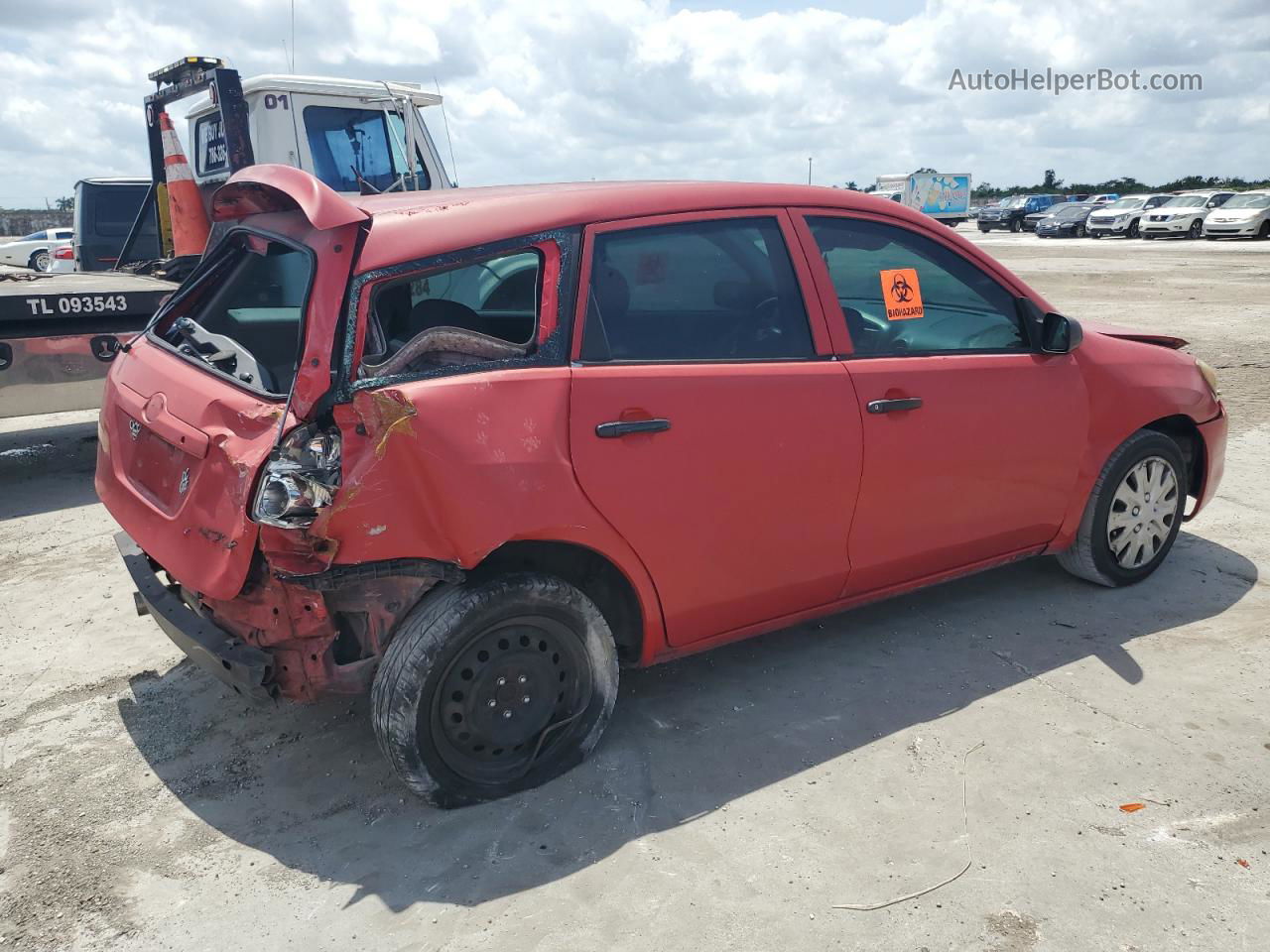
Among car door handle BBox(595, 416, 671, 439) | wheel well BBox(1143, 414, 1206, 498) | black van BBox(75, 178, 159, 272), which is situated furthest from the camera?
black van BBox(75, 178, 159, 272)

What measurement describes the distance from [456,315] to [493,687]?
1195 millimetres

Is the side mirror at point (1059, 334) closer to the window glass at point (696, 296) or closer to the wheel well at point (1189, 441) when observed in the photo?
the wheel well at point (1189, 441)

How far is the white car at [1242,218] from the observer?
31.2m

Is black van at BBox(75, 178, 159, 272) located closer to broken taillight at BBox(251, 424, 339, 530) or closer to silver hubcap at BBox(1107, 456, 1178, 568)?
broken taillight at BBox(251, 424, 339, 530)

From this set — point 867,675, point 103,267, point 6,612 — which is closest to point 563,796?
point 867,675

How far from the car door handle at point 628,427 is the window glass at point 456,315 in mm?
328

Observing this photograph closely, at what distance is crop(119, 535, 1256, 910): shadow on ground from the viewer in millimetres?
2883

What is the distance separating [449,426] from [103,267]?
1120 centimetres

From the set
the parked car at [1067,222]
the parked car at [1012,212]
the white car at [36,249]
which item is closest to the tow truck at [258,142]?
the white car at [36,249]

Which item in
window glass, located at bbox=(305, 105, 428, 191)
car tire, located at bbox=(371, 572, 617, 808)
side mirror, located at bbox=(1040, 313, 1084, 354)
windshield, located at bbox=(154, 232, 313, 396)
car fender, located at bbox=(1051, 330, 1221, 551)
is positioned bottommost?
car tire, located at bbox=(371, 572, 617, 808)

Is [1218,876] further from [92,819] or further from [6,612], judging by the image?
[6,612]

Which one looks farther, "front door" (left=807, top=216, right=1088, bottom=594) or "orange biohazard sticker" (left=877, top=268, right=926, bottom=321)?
"orange biohazard sticker" (left=877, top=268, right=926, bottom=321)

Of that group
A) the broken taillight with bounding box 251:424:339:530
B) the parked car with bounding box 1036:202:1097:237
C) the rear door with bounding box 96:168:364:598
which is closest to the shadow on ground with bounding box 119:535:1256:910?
the rear door with bounding box 96:168:364:598

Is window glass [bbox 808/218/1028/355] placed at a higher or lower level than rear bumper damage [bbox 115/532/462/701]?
higher
